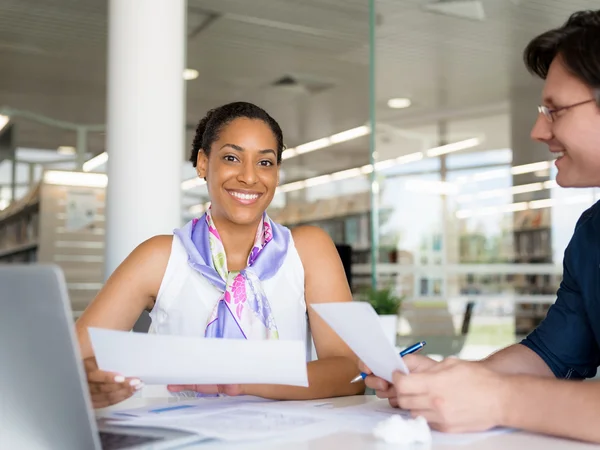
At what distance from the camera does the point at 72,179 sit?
7488 mm

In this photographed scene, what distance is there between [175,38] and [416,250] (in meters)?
4.55

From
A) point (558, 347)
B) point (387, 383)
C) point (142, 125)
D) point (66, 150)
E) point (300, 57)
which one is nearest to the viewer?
point (387, 383)

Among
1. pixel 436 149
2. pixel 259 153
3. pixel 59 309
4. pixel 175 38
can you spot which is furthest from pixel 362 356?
pixel 436 149

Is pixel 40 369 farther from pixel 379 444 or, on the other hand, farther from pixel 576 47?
pixel 576 47

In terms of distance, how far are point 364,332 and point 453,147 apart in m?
6.69

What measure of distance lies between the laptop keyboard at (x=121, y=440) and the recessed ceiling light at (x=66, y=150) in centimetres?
822

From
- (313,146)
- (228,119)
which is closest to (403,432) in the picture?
(228,119)

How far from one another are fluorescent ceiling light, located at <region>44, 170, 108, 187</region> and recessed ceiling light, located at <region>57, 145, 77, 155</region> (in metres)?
Result: 1.18

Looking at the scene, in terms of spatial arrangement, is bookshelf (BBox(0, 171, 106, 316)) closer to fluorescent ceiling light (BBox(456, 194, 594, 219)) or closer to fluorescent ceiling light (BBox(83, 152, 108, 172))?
fluorescent ceiling light (BBox(83, 152, 108, 172))

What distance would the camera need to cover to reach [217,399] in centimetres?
117

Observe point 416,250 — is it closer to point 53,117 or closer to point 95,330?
point 53,117

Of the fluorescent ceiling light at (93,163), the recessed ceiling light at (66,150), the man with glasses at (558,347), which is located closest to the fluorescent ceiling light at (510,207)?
the fluorescent ceiling light at (93,163)

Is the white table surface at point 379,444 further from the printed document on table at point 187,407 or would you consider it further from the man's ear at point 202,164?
the man's ear at point 202,164

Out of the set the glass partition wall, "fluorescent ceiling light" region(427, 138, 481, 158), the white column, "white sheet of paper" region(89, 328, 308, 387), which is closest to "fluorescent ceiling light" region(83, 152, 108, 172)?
the glass partition wall
